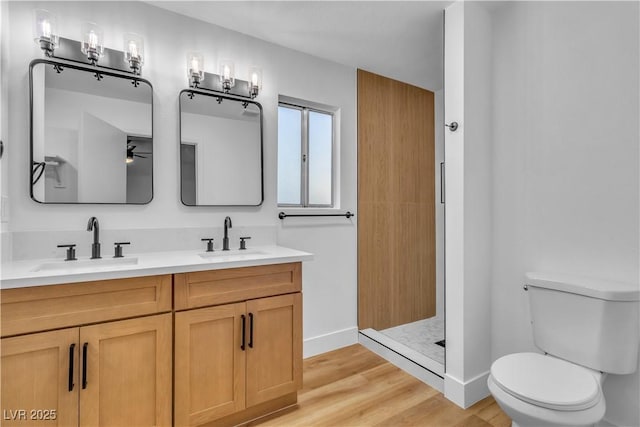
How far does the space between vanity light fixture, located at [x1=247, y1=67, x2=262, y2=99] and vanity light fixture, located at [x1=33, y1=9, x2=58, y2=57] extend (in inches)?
41.0

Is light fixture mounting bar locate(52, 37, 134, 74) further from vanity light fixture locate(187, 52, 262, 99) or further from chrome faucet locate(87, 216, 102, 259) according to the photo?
chrome faucet locate(87, 216, 102, 259)

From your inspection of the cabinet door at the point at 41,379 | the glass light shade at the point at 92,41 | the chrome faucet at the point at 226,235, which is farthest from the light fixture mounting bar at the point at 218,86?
the cabinet door at the point at 41,379

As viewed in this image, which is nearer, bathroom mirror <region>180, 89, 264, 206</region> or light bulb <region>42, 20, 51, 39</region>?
light bulb <region>42, 20, 51, 39</region>

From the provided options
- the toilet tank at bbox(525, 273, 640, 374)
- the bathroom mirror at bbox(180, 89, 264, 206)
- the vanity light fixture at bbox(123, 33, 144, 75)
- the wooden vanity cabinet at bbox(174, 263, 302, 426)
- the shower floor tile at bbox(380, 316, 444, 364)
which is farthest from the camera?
the shower floor tile at bbox(380, 316, 444, 364)

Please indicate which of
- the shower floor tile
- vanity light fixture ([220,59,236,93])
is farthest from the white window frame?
the shower floor tile

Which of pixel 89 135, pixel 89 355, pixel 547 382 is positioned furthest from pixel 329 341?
pixel 89 135

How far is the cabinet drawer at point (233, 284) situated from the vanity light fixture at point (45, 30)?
4.48ft

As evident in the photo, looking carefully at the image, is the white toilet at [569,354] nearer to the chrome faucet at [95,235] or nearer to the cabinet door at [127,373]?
the cabinet door at [127,373]

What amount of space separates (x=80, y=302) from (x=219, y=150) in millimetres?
1191

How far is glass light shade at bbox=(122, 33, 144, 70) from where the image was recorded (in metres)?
1.78

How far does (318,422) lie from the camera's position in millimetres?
1716

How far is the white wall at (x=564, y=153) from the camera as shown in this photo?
151cm

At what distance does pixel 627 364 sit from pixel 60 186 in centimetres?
291

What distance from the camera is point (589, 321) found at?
1.48 meters
